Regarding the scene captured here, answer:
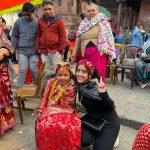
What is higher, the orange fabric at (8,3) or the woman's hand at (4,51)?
the orange fabric at (8,3)

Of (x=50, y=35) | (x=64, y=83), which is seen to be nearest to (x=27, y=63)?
(x=50, y=35)

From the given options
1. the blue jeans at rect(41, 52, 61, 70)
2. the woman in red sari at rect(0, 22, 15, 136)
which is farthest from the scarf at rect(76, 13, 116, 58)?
the woman in red sari at rect(0, 22, 15, 136)

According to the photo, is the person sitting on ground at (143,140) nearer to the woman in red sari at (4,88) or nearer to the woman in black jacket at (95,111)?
the woman in black jacket at (95,111)

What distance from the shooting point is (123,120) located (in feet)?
14.1

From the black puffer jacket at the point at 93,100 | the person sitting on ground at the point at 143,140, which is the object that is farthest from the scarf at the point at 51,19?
the person sitting on ground at the point at 143,140

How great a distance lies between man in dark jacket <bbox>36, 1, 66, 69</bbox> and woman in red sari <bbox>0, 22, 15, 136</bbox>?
115 centimetres

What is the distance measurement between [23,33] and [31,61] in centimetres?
51

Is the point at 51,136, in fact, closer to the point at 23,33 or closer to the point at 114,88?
the point at 23,33

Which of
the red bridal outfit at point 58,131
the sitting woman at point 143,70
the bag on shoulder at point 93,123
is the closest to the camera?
the red bridal outfit at point 58,131

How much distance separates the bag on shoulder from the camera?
3.12 metres

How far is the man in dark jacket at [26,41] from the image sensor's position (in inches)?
194

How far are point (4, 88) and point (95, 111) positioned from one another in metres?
1.34

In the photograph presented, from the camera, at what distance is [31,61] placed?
5039 millimetres

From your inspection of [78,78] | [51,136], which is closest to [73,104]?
[78,78]
